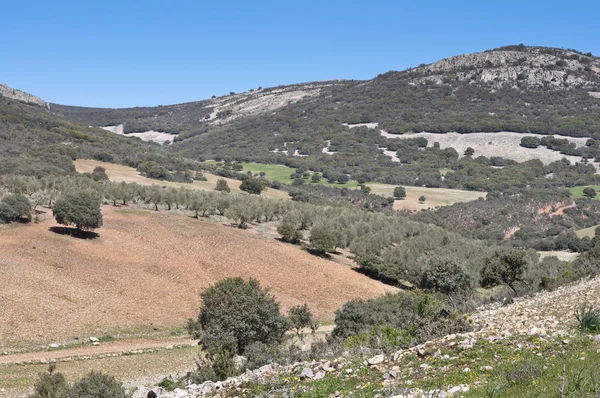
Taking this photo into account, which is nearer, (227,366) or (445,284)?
(227,366)

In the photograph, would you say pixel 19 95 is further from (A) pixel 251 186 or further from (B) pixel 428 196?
(B) pixel 428 196

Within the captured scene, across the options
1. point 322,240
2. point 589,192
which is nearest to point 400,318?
point 322,240

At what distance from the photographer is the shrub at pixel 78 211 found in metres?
39.3

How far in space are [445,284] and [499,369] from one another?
84.8 feet

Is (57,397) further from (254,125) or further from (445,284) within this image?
(254,125)

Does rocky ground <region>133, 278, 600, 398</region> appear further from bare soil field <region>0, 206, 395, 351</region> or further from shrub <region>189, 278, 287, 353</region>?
bare soil field <region>0, 206, 395, 351</region>

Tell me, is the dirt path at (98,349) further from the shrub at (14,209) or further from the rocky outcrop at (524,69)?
the rocky outcrop at (524,69)

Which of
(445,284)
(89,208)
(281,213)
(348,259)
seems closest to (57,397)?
(445,284)

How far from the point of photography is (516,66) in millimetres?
159250

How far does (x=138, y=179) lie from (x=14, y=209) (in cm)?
3445

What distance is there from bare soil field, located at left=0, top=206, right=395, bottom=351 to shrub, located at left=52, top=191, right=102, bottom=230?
123 cm

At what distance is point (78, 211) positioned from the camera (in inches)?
1555

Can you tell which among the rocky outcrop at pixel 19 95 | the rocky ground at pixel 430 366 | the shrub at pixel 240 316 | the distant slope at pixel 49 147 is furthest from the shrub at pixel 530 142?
the rocky outcrop at pixel 19 95

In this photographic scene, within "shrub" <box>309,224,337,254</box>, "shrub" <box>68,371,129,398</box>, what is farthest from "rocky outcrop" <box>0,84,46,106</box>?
"shrub" <box>68,371,129,398</box>
